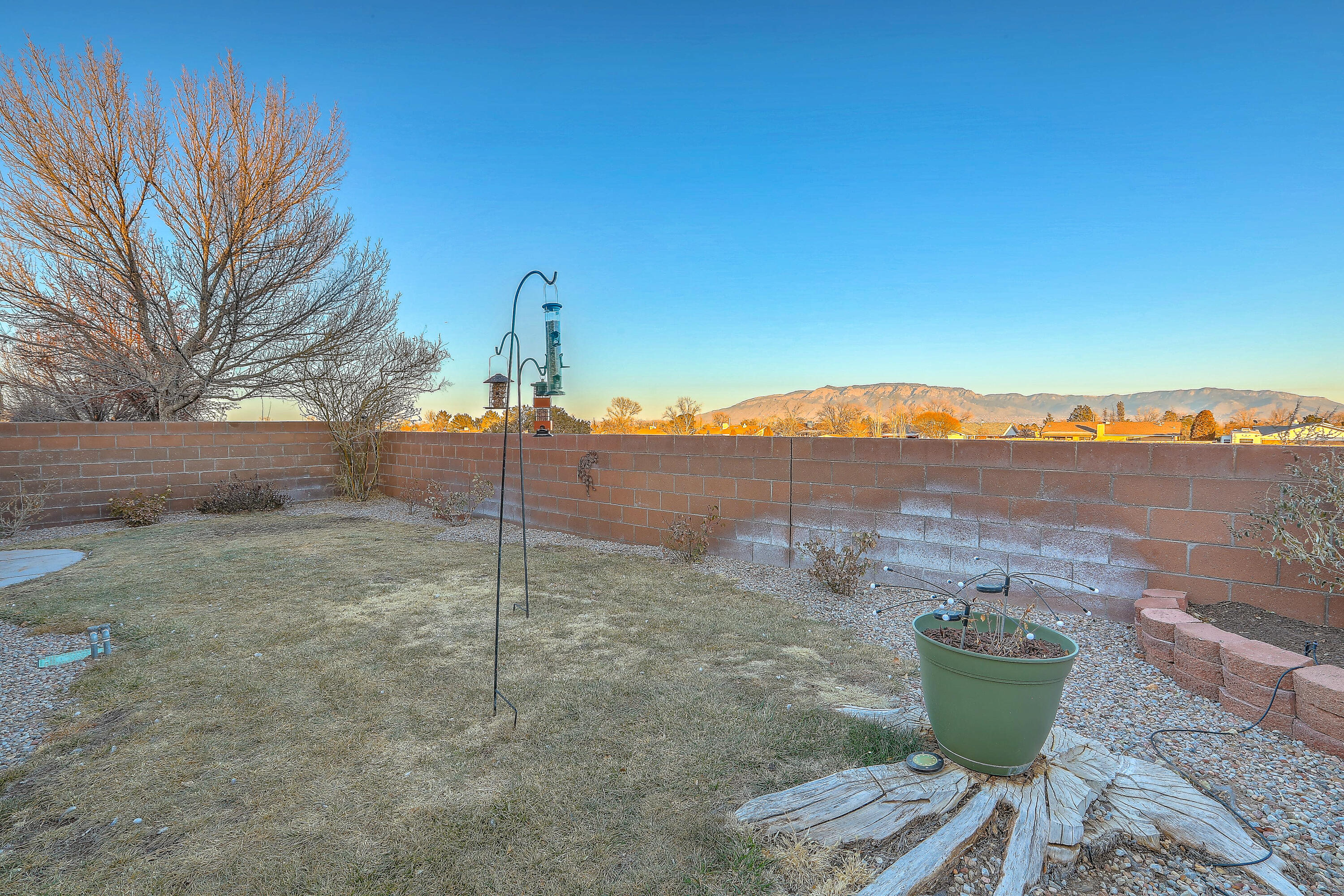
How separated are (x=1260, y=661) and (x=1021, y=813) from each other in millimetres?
1486

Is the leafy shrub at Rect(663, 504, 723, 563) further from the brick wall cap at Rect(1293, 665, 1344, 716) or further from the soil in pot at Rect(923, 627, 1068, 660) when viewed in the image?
the brick wall cap at Rect(1293, 665, 1344, 716)

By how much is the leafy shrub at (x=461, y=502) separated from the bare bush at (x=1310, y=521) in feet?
24.3

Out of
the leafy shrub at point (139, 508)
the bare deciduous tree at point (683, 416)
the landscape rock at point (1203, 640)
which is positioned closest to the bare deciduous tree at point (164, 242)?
the leafy shrub at point (139, 508)

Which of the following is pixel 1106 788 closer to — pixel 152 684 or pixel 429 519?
pixel 152 684

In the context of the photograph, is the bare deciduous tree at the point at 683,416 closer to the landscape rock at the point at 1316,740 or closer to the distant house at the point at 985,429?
the distant house at the point at 985,429

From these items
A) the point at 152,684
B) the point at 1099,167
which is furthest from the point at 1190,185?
the point at 152,684

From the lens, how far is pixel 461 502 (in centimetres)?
763

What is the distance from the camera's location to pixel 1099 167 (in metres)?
5.35

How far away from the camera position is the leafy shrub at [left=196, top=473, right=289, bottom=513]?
817 centimetres

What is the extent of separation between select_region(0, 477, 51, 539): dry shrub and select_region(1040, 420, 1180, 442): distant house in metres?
11.0

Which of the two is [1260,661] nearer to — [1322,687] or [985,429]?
[1322,687]

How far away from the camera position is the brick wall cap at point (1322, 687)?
1883mm

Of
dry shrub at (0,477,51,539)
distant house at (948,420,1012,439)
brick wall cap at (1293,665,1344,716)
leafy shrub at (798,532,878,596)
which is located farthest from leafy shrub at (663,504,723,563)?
dry shrub at (0,477,51,539)

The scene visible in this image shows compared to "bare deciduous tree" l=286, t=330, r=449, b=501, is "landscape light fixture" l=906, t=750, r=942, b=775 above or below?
below
